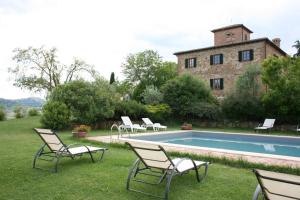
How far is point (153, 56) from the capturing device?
44.6 m

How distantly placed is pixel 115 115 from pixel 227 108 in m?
8.82

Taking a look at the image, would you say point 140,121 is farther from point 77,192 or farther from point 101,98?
point 77,192

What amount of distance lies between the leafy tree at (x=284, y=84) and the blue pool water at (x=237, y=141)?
492 cm

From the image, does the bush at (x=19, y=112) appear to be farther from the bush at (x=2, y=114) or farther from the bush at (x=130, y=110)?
the bush at (x=130, y=110)

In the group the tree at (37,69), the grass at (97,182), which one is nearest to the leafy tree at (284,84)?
the grass at (97,182)

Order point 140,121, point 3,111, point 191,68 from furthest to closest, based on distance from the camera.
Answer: point 191,68, point 3,111, point 140,121

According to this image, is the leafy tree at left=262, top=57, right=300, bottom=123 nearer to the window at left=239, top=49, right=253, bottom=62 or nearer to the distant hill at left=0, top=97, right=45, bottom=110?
the window at left=239, top=49, right=253, bottom=62

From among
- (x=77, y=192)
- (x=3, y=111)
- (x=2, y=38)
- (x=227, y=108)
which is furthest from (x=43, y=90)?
(x=77, y=192)

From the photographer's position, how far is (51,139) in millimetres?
6535

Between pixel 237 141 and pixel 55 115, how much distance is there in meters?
10.2

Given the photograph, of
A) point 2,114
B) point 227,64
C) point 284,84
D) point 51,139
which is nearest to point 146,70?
point 227,64

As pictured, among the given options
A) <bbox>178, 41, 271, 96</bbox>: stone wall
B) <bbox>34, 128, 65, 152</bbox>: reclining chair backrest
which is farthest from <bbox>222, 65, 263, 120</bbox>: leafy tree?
<bbox>34, 128, 65, 152</bbox>: reclining chair backrest

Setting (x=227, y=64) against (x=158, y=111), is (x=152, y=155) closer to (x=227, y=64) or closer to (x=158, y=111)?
(x=158, y=111)

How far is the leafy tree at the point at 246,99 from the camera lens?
20656mm
